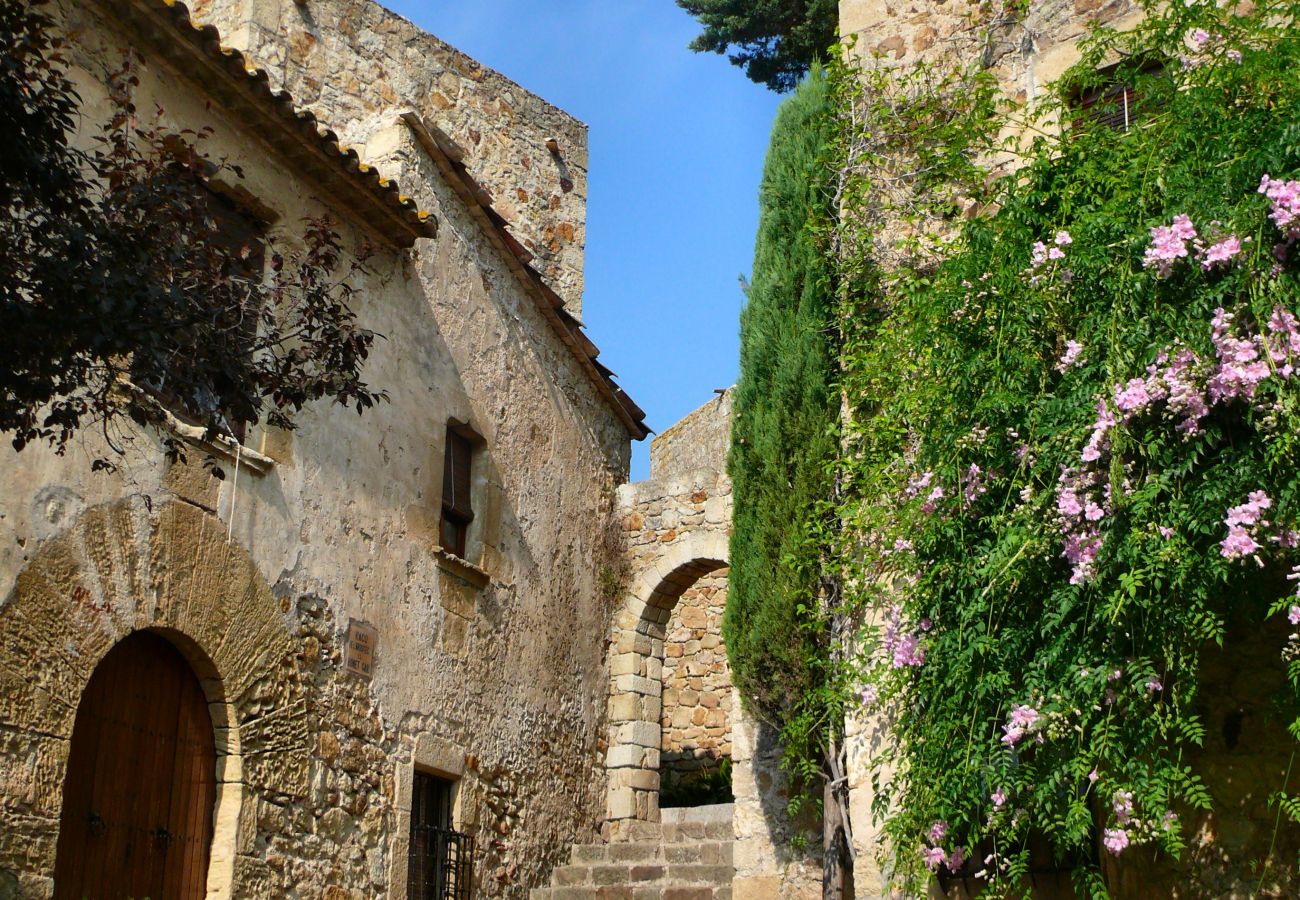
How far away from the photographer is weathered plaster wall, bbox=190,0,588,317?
13742 millimetres

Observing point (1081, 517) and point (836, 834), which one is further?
point (836, 834)

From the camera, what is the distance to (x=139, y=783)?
755 cm

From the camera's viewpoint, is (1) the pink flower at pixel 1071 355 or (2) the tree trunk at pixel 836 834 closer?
(1) the pink flower at pixel 1071 355

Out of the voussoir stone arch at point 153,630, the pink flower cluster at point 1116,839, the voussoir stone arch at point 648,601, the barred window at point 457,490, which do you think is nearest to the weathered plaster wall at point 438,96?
the voussoir stone arch at point 648,601

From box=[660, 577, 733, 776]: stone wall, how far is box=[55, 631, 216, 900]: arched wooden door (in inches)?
298

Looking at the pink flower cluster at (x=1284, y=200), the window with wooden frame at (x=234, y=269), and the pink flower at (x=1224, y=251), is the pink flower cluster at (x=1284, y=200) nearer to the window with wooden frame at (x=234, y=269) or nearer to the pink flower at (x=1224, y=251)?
the pink flower at (x=1224, y=251)

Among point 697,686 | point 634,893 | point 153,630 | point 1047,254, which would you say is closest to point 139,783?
point 153,630

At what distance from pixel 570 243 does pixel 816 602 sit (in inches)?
343

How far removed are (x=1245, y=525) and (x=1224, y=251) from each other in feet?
3.21

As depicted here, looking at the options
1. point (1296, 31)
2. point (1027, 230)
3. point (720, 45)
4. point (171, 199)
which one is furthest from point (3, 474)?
point (720, 45)

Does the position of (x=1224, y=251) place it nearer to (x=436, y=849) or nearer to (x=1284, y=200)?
(x=1284, y=200)

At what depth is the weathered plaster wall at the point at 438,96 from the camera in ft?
45.1

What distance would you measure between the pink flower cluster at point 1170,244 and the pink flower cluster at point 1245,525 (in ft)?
2.97

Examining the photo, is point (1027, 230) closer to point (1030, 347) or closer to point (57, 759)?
point (1030, 347)
